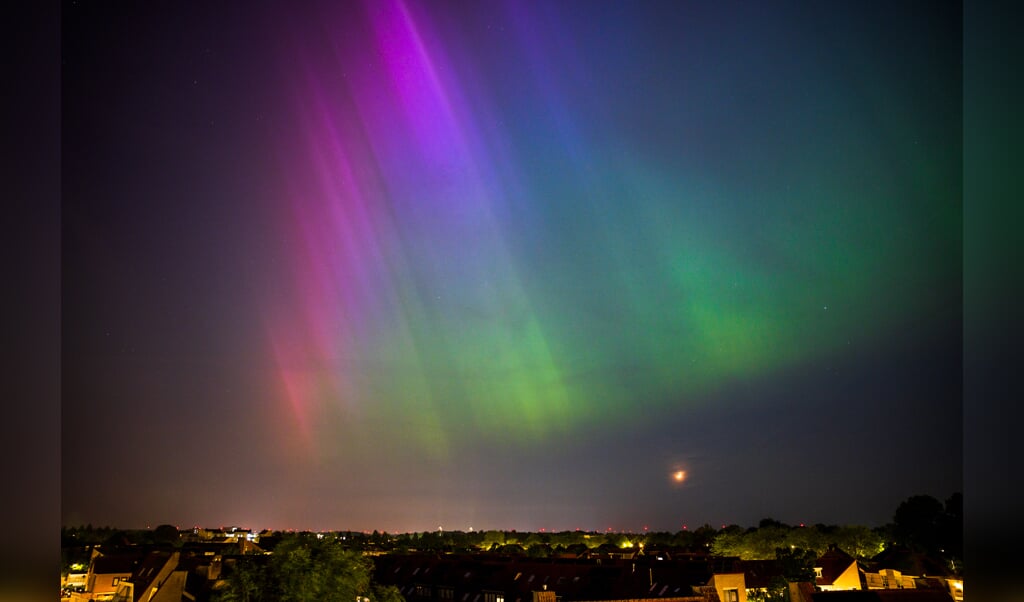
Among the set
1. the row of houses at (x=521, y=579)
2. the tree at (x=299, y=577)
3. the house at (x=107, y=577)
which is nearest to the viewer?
the tree at (x=299, y=577)

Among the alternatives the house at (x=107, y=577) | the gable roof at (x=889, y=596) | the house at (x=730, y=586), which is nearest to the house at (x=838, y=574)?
the house at (x=730, y=586)

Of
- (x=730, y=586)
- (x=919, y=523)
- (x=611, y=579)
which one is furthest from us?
(x=919, y=523)

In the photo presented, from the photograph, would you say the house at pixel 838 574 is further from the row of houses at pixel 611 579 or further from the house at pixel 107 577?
the house at pixel 107 577

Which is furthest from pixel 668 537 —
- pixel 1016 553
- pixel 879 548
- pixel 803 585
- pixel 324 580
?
pixel 1016 553

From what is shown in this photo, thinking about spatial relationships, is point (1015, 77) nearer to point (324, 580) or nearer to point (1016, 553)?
point (1016, 553)

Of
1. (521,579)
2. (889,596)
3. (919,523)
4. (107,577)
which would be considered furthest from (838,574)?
(107,577)

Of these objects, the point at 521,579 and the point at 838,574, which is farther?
the point at 838,574

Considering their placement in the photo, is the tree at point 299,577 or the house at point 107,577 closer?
the tree at point 299,577

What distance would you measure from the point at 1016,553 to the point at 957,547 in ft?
237

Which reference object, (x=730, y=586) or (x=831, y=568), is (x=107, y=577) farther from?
(x=831, y=568)

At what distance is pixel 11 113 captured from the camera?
373 centimetres

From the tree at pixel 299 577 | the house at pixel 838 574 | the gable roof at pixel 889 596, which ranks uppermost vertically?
the tree at pixel 299 577

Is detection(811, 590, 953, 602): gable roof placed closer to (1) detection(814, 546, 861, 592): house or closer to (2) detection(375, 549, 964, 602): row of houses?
(2) detection(375, 549, 964, 602): row of houses

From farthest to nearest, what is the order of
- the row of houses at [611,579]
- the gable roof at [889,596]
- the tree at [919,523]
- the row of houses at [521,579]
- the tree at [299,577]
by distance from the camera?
the tree at [919,523] → the row of houses at [611,579] → the row of houses at [521,579] → the gable roof at [889,596] → the tree at [299,577]
